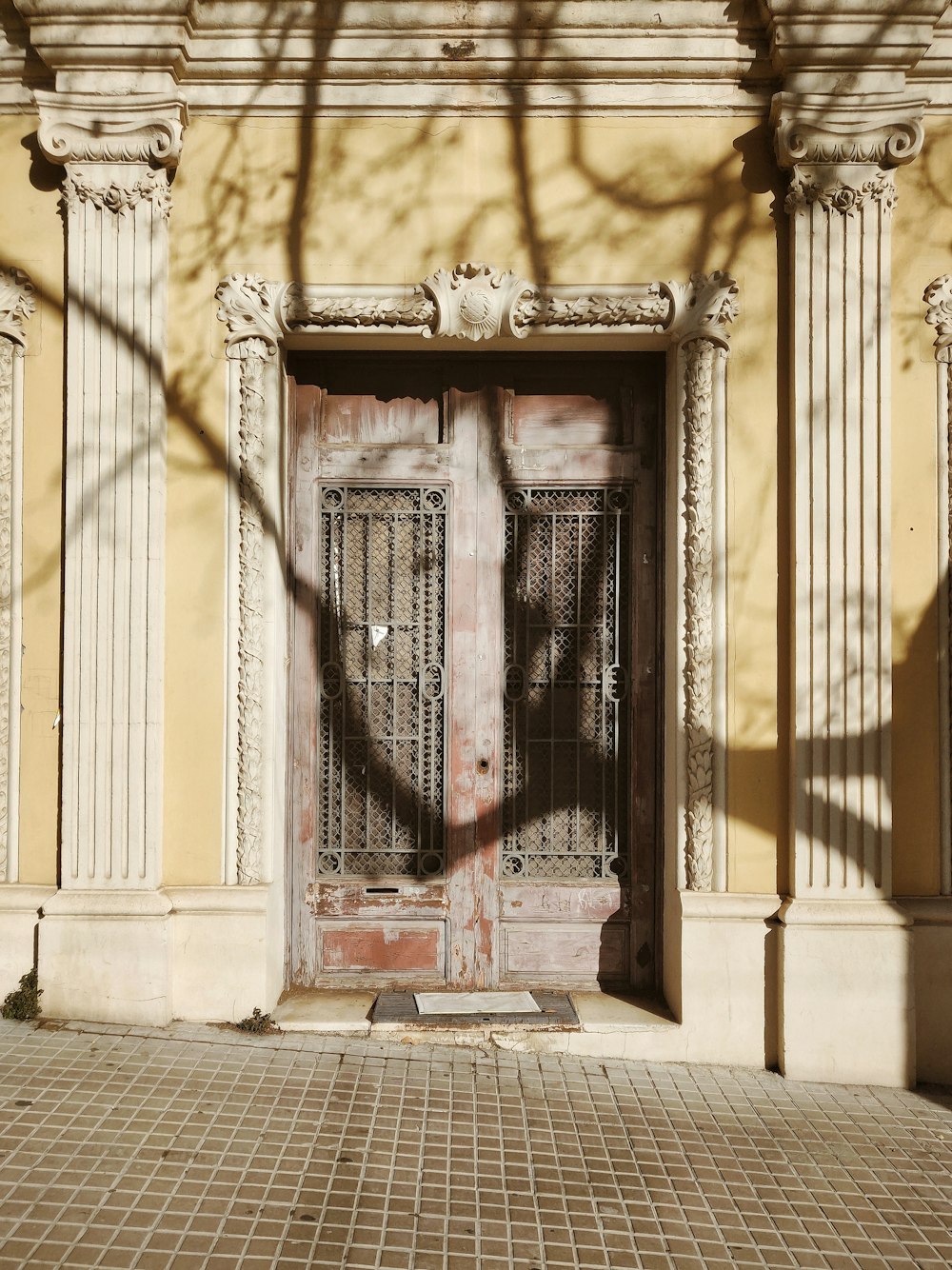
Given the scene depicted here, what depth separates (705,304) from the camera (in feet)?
14.7

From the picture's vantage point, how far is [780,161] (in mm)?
4469

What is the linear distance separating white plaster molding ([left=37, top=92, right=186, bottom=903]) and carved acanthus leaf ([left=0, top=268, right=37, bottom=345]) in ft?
0.83

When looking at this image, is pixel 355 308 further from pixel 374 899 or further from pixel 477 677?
pixel 374 899

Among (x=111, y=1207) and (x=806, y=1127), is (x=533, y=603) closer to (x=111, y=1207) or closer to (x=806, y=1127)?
(x=806, y=1127)

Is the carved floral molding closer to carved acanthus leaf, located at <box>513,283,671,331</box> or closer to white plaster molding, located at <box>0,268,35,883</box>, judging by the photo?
white plaster molding, located at <box>0,268,35,883</box>

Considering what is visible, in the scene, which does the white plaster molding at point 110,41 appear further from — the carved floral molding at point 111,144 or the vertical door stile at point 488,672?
the vertical door stile at point 488,672

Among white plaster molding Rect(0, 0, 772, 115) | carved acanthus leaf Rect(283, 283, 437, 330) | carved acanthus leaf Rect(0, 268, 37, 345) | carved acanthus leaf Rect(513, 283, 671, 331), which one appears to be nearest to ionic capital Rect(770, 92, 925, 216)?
white plaster molding Rect(0, 0, 772, 115)

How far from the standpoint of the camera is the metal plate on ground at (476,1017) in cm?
443

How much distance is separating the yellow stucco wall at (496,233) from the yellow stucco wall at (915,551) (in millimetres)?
568

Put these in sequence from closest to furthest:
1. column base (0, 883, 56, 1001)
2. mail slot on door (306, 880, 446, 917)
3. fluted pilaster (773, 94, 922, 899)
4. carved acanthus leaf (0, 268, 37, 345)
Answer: fluted pilaster (773, 94, 922, 899) → column base (0, 883, 56, 1001) → carved acanthus leaf (0, 268, 37, 345) → mail slot on door (306, 880, 446, 917)

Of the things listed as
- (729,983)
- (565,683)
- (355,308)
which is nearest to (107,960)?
(565,683)

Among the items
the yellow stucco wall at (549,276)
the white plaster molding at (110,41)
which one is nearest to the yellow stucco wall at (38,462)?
the yellow stucco wall at (549,276)

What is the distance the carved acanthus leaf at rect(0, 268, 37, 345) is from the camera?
15.1 ft

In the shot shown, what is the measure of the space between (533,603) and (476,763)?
837 mm
